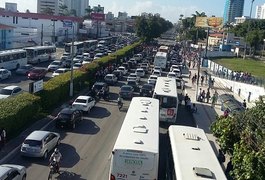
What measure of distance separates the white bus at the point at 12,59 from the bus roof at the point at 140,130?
2882cm

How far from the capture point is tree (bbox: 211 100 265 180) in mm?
11477

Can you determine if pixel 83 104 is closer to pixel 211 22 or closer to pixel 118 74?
pixel 118 74

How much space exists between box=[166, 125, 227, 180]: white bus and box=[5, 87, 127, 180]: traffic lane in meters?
4.21

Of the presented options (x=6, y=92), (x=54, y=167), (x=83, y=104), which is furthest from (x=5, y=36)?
(x=54, y=167)

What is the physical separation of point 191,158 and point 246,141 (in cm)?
298

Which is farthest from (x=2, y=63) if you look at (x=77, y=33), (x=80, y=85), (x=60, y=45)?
(x=77, y=33)

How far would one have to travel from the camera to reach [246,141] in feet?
42.2

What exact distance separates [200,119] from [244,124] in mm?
18032

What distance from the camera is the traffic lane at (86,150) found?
19.5 meters

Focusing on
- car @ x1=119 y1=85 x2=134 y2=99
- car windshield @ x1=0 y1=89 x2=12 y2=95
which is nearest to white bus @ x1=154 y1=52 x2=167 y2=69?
car @ x1=119 y1=85 x2=134 y2=99

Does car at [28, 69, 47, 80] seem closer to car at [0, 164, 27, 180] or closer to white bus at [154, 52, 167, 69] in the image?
white bus at [154, 52, 167, 69]

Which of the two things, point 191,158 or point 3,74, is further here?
point 3,74

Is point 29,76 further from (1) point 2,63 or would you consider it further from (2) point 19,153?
(2) point 19,153

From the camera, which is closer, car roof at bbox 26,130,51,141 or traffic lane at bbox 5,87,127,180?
traffic lane at bbox 5,87,127,180
